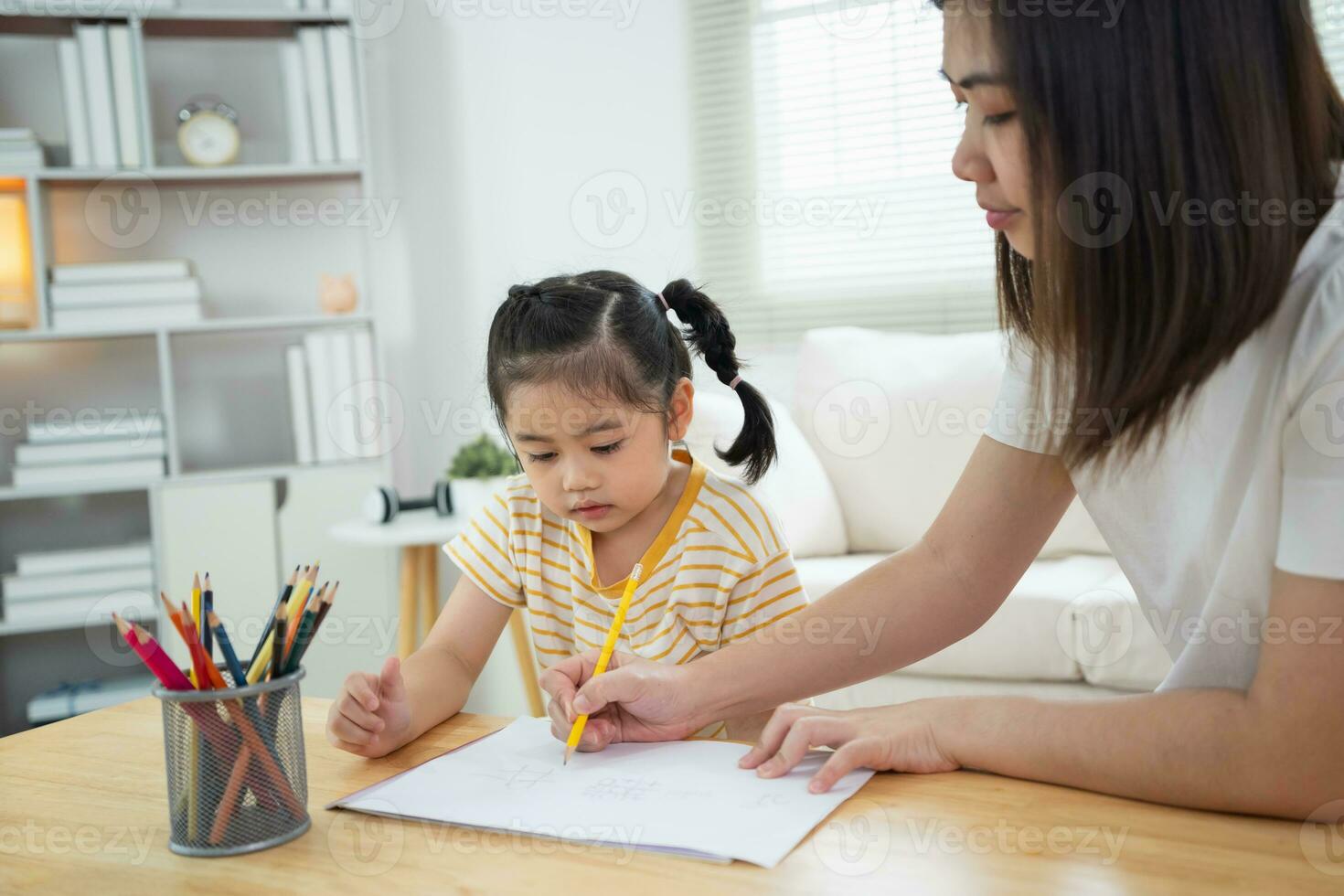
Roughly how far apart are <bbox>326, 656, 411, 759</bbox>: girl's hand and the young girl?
0.54 ft

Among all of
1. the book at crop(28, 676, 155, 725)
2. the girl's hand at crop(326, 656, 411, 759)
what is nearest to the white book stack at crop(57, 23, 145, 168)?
the book at crop(28, 676, 155, 725)

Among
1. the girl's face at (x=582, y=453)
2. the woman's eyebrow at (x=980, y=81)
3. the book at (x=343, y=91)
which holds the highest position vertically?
the book at (x=343, y=91)

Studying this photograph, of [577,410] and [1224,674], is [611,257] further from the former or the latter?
[1224,674]

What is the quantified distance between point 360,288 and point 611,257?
0.72 metres

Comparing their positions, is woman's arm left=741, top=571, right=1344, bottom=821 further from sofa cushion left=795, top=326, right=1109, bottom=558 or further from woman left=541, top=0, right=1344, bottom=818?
sofa cushion left=795, top=326, right=1109, bottom=558

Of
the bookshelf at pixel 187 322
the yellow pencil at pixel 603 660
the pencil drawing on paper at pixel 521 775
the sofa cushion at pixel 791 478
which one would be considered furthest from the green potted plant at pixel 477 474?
the pencil drawing on paper at pixel 521 775

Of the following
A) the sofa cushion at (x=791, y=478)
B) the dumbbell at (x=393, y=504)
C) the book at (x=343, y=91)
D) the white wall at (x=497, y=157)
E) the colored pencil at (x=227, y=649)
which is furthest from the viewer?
the white wall at (x=497, y=157)

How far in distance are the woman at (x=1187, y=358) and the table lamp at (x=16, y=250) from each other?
2.68 metres

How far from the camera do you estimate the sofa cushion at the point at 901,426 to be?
245 centimetres

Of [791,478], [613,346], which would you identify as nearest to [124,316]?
[791,478]

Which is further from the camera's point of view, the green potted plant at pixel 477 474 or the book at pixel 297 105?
the book at pixel 297 105

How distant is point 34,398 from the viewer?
3031mm

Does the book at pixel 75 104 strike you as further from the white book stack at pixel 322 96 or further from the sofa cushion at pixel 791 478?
the sofa cushion at pixel 791 478

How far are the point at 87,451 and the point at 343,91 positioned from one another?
3.58 feet
